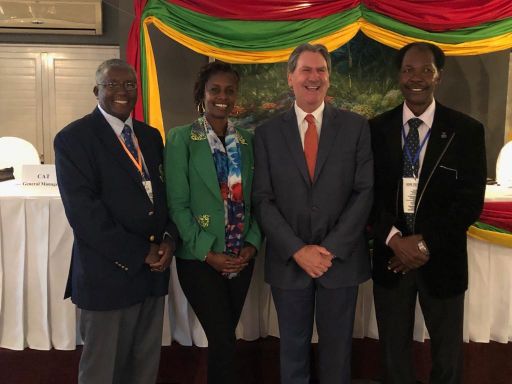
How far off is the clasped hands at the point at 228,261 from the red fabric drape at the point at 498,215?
1230 mm

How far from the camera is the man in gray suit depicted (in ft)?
5.85

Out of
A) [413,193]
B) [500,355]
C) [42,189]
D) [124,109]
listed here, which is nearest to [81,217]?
[124,109]

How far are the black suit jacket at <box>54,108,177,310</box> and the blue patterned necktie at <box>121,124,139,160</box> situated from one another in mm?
48

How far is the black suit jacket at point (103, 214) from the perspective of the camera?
1.61 metres

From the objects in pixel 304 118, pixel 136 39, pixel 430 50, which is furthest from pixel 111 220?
pixel 136 39

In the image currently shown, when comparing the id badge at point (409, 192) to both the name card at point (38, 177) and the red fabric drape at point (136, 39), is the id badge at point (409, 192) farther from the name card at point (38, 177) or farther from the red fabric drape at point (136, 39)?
the red fabric drape at point (136, 39)

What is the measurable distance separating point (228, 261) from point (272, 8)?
249 cm

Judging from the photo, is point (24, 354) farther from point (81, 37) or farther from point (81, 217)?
point (81, 37)

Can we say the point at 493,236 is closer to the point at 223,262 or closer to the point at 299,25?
the point at 223,262

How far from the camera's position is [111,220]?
1.65 meters

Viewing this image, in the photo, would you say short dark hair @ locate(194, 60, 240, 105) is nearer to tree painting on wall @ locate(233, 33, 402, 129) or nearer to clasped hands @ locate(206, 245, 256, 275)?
clasped hands @ locate(206, 245, 256, 275)

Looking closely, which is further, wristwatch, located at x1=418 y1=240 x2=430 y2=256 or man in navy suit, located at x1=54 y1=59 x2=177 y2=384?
wristwatch, located at x1=418 y1=240 x2=430 y2=256

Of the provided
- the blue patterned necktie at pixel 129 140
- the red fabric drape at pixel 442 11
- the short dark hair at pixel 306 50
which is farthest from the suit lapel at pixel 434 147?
the red fabric drape at pixel 442 11

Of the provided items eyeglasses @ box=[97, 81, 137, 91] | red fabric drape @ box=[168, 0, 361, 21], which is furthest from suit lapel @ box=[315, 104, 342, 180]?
red fabric drape @ box=[168, 0, 361, 21]
